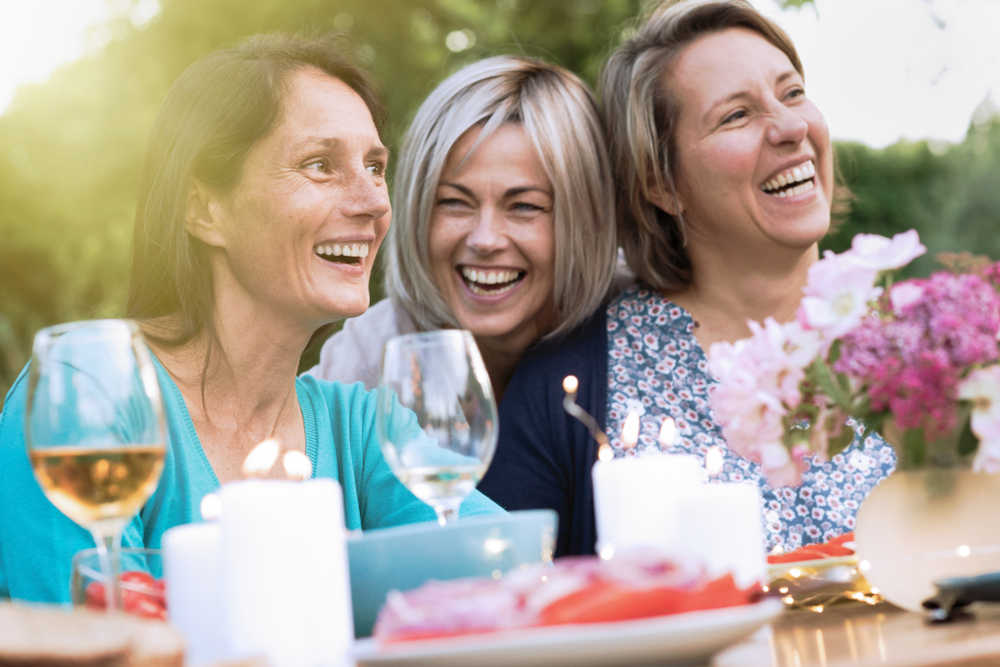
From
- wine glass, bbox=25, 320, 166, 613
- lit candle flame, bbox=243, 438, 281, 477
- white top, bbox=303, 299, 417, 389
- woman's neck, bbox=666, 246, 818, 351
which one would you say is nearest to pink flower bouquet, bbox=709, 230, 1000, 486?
lit candle flame, bbox=243, 438, 281, 477

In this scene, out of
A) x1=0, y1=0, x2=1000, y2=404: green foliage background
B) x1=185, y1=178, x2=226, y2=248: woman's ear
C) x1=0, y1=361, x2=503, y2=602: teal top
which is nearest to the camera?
x1=0, y1=361, x2=503, y2=602: teal top

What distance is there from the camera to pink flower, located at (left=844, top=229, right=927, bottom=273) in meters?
1.22

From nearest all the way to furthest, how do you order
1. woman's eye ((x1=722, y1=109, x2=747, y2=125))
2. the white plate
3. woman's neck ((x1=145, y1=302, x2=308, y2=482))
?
the white plate → woman's neck ((x1=145, y1=302, x2=308, y2=482)) → woman's eye ((x1=722, y1=109, x2=747, y2=125))

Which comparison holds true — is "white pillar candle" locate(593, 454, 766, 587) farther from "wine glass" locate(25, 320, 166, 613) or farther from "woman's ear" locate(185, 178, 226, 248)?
"woman's ear" locate(185, 178, 226, 248)

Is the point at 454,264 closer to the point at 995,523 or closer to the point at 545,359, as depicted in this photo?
the point at 545,359

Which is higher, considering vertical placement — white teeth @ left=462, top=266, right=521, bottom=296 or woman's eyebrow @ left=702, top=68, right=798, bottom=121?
woman's eyebrow @ left=702, top=68, right=798, bottom=121

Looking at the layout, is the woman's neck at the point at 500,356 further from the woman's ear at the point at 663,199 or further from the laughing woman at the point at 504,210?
the woman's ear at the point at 663,199

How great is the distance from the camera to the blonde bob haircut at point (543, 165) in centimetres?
286

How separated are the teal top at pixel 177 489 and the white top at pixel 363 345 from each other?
80 cm

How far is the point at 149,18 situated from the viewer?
8.20 m

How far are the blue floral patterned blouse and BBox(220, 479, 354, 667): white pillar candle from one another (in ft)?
5.66

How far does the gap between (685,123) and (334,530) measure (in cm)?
227

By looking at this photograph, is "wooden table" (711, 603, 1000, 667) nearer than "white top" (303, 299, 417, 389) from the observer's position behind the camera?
Yes

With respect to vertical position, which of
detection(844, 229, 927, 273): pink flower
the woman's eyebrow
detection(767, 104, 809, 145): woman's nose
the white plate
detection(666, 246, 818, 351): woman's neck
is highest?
the woman's eyebrow
